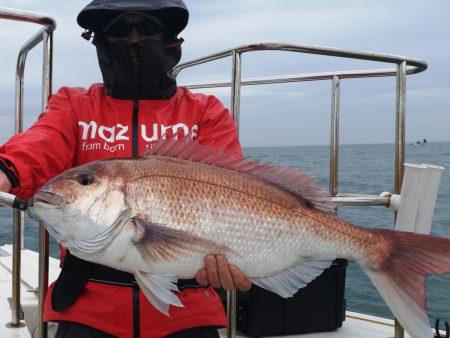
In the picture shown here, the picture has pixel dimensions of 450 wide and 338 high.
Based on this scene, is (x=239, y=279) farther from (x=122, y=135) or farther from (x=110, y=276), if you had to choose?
(x=122, y=135)

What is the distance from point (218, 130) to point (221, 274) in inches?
28.0

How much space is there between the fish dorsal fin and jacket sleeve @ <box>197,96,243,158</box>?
0.23 metres

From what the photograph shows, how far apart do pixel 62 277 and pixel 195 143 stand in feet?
2.35

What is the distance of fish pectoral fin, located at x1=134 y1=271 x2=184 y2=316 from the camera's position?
5.90 feet

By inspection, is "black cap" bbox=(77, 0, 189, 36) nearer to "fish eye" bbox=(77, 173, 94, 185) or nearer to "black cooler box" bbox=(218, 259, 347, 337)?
"fish eye" bbox=(77, 173, 94, 185)

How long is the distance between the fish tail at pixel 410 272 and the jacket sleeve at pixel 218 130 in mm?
708

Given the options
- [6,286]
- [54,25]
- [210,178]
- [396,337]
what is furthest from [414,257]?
[6,286]

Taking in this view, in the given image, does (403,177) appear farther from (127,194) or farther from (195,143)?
(127,194)

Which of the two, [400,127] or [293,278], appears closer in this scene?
[293,278]

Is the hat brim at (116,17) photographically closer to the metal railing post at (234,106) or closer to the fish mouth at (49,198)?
the metal railing post at (234,106)

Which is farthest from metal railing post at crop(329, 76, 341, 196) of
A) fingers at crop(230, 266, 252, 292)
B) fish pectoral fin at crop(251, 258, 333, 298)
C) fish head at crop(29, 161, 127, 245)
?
fish head at crop(29, 161, 127, 245)

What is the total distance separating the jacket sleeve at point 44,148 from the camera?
1960mm

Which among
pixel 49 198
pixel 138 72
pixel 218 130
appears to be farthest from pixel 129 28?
pixel 49 198

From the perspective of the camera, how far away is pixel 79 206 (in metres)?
1.76
